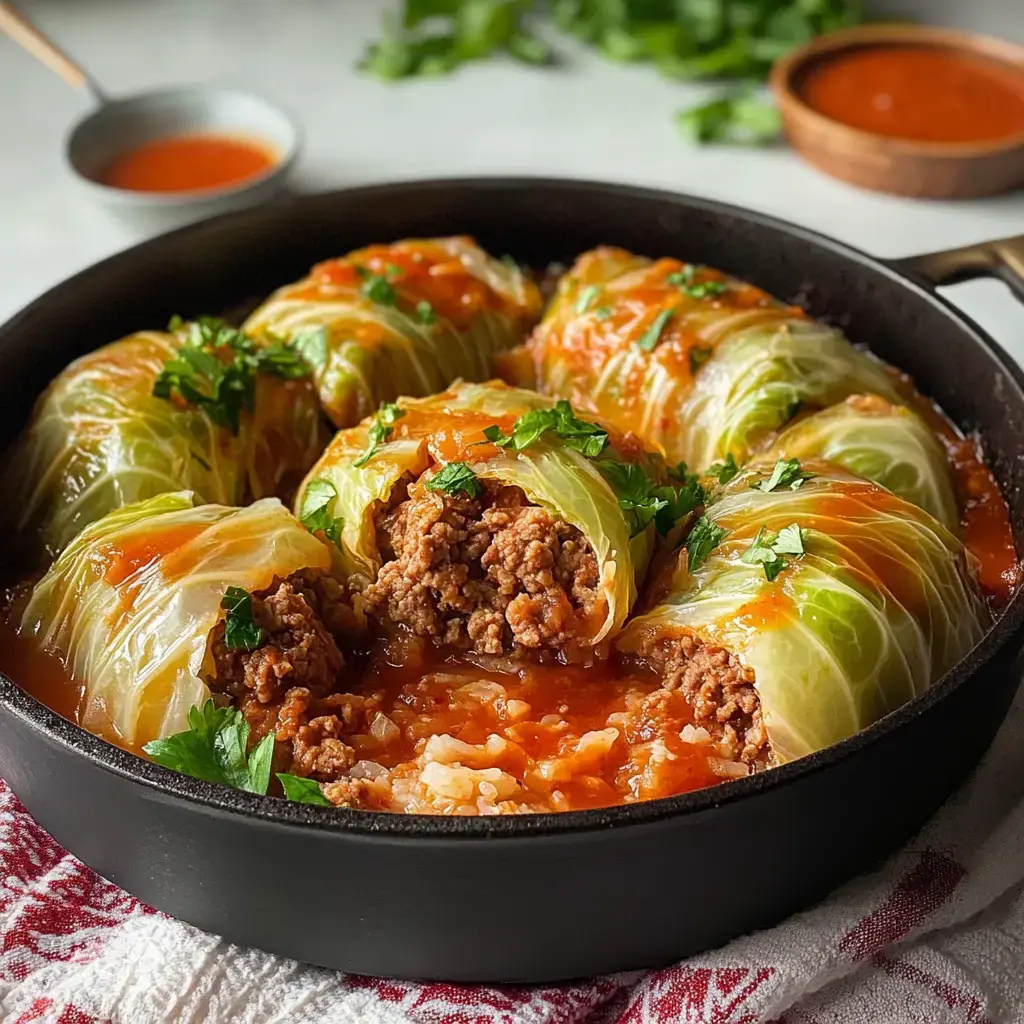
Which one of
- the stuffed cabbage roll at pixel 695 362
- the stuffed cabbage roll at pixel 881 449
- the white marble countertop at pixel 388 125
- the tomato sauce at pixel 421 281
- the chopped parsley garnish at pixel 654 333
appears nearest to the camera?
the stuffed cabbage roll at pixel 881 449

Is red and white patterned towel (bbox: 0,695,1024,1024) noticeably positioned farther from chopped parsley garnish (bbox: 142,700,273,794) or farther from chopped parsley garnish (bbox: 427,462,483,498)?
chopped parsley garnish (bbox: 427,462,483,498)

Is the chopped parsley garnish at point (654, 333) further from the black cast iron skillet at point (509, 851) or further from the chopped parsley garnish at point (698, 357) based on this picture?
the black cast iron skillet at point (509, 851)

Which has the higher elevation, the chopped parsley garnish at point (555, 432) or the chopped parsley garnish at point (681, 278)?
the chopped parsley garnish at point (555, 432)

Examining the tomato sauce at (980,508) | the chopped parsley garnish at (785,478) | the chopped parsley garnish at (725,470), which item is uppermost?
the chopped parsley garnish at (785,478)

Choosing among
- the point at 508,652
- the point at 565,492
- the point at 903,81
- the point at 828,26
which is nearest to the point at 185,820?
the point at 508,652

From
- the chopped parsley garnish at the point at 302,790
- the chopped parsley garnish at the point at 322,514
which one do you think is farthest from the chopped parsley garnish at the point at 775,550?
the chopped parsley garnish at the point at 302,790

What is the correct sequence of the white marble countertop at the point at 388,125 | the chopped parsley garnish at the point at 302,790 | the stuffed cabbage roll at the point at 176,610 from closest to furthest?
the chopped parsley garnish at the point at 302,790, the stuffed cabbage roll at the point at 176,610, the white marble countertop at the point at 388,125

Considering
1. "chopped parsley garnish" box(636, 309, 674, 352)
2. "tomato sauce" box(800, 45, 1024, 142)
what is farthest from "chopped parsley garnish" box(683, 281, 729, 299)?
"tomato sauce" box(800, 45, 1024, 142)
